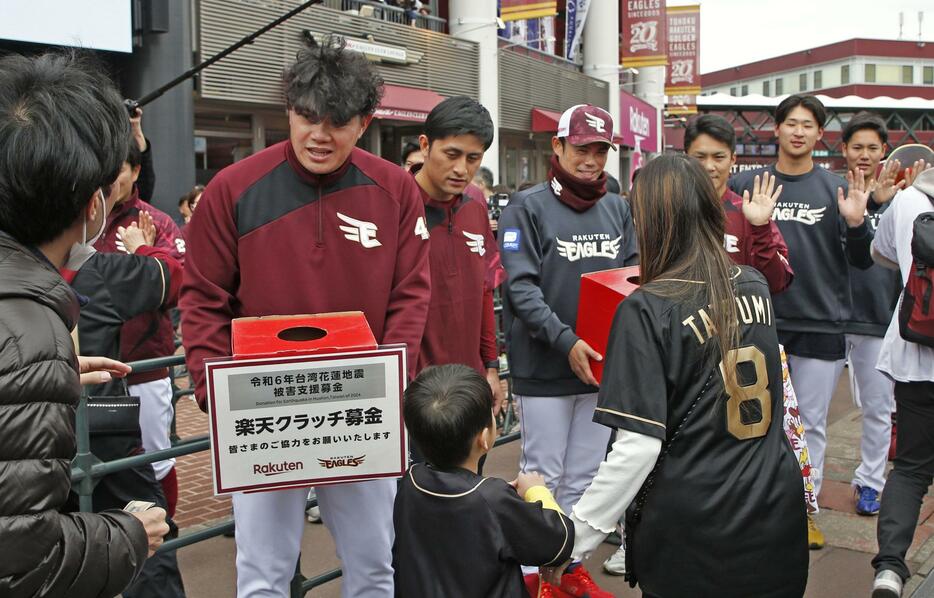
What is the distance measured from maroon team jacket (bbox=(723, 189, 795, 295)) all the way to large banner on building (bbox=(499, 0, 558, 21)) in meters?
14.4

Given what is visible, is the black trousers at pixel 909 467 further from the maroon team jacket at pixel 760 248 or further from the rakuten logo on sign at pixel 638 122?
the rakuten logo on sign at pixel 638 122

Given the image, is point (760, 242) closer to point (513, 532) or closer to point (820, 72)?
point (513, 532)

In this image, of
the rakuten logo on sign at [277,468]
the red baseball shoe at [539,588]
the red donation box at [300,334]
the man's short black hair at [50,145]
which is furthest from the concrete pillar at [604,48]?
the man's short black hair at [50,145]

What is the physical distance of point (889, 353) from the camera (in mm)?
4066

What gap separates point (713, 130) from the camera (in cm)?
477

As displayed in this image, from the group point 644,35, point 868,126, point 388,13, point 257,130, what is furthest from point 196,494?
point 644,35

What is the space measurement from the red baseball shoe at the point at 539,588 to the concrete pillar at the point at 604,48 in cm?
2544

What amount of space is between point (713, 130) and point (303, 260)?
2757 mm

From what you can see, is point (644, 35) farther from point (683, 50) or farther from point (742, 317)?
point (742, 317)

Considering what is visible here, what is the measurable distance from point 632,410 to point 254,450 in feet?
3.72

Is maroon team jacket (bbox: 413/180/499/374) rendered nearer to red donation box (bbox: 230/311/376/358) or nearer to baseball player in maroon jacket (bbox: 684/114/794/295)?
red donation box (bbox: 230/311/376/358)

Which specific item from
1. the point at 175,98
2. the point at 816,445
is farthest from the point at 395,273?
the point at 175,98

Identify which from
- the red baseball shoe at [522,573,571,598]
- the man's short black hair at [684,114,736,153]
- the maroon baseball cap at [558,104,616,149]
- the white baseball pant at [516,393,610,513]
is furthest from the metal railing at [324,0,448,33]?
the red baseball shoe at [522,573,571,598]

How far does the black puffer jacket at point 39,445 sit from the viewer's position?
1520 mm
